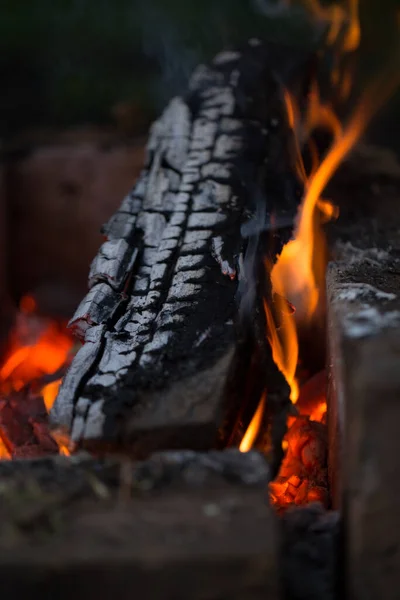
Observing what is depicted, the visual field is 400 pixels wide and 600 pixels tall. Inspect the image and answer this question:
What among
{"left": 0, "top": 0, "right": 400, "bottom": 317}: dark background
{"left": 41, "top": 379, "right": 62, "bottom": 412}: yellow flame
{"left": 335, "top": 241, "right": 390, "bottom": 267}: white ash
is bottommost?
{"left": 41, "top": 379, "right": 62, "bottom": 412}: yellow flame

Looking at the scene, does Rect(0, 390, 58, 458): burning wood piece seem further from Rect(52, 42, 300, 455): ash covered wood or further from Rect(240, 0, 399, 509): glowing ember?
Rect(240, 0, 399, 509): glowing ember

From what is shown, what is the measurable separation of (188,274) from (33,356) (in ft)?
3.49

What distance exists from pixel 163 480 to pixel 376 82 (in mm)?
2279

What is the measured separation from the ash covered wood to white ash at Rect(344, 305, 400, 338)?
0.85 ft

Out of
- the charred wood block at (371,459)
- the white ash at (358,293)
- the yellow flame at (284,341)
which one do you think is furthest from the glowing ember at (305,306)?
the charred wood block at (371,459)

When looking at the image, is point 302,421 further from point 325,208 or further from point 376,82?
point 376,82

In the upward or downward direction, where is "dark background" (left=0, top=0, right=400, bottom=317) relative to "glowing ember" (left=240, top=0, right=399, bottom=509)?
upward

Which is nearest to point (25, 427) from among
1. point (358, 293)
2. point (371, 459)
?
point (358, 293)

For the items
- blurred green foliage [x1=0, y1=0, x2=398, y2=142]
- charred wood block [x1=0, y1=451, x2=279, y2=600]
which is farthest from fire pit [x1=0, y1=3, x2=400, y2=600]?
blurred green foliage [x1=0, y1=0, x2=398, y2=142]

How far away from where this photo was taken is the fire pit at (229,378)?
120 centimetres

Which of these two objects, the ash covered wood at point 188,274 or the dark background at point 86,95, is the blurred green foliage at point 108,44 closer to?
the dark background at point 86,95

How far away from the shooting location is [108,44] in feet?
14.7

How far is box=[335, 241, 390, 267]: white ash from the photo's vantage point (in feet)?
6.51

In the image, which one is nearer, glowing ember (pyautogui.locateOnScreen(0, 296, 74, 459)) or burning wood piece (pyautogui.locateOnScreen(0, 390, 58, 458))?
burning wood piece (pyautogui.locateOnScreen(0, 390, 58, 458))
